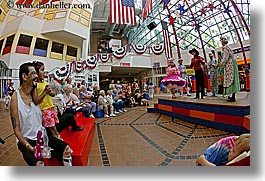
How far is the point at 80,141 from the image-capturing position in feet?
4.04

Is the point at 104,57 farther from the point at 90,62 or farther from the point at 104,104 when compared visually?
the point at 104,104

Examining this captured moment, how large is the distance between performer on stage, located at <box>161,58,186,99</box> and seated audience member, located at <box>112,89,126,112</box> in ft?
1.34

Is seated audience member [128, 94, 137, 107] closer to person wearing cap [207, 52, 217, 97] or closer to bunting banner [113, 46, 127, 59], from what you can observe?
Result: bunting banner [113, 46, 127, 59]

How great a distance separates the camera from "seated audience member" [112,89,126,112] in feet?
4.86

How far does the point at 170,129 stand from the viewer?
1522 mm

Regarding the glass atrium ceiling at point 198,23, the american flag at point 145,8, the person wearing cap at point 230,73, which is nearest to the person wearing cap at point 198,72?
the person wearing cap at point 230,73

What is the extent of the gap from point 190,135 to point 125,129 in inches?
17.6

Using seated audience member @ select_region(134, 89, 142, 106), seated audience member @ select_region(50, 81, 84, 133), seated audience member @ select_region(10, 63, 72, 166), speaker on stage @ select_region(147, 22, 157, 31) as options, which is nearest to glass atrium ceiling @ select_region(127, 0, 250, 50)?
speaker on stage @ select_region(147, 22, 157, 31)

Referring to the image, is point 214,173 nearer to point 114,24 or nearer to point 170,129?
point 170,129

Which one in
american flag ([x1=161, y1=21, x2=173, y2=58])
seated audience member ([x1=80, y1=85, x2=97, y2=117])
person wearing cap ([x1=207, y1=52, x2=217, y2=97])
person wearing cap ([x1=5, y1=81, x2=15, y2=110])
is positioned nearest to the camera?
person wearing cap ([x1=5, y1=81, x2=15, y2=110])

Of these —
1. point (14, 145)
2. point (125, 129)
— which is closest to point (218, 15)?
point (125, 129)

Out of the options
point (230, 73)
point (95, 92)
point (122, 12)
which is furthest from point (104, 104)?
point (230, 73)

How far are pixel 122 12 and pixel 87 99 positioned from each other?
2.08 ft

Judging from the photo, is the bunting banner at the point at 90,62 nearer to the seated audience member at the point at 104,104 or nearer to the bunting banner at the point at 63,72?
the bunting banner at the point at 63,72
